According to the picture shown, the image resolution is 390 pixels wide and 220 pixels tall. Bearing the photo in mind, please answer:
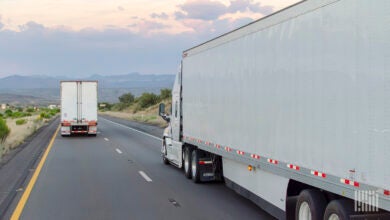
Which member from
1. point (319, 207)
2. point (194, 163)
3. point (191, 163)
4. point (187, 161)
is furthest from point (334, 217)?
point (187, 161)

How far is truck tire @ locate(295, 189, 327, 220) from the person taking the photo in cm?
675

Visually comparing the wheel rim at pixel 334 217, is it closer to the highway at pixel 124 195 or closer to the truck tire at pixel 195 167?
the highway at pixel 124 195

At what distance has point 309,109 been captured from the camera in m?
6.93

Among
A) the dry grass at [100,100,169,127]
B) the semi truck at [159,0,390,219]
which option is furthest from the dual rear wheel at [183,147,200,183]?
the dry grass at [100,100,169,127]

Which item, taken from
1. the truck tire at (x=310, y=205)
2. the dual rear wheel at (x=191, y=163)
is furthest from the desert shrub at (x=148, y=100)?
the truck tire at (x=310, y=205)

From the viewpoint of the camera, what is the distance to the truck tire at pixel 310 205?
22.1ft

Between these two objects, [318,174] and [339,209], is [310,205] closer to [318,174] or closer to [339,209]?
[318,174]

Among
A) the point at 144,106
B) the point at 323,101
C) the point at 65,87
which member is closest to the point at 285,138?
the point at 323,101

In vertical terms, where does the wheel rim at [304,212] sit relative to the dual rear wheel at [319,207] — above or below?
below

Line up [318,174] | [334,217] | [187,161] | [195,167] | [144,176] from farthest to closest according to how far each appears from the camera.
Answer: [144,176]
[187,161]
[195,167]
[318,174]
[334,217]

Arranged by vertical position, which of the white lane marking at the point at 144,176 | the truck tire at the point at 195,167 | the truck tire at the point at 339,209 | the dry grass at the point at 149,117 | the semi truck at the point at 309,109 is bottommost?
the dry grass at the point at 149,117

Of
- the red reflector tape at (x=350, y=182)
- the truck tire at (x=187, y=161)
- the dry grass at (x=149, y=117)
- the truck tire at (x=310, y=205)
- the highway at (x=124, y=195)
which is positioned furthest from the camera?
the dry grass at (x=149, y=117)

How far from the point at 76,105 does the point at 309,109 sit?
94.2 feet

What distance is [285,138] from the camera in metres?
7.71
